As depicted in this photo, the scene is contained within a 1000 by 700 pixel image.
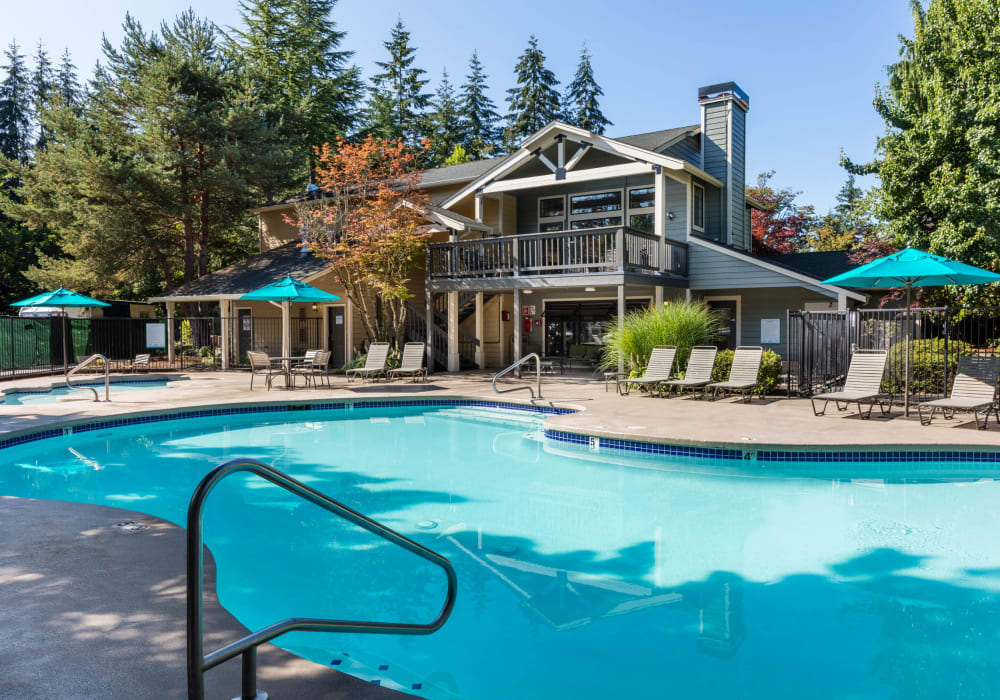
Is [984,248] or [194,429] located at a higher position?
[984,248]

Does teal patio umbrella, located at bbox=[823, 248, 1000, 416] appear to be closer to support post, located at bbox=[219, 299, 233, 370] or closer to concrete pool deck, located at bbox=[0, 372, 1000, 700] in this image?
concrete pool deck, located at bbox=[0, 372, 1000, 700]

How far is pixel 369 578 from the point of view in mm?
4840

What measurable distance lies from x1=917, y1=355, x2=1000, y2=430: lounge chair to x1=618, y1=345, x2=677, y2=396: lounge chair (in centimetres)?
427

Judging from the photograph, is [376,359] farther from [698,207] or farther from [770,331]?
[770,331]

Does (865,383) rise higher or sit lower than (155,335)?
lower

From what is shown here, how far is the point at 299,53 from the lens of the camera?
32938 millimetres

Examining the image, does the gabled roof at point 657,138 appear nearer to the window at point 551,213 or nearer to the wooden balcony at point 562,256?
the window at point 551,213

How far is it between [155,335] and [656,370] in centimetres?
1693

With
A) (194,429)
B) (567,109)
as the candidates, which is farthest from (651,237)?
(567,109)

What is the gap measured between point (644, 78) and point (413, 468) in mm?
20684

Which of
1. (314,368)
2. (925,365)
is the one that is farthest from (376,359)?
(925,365)

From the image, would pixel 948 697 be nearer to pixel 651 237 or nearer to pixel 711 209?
pixel 651 237

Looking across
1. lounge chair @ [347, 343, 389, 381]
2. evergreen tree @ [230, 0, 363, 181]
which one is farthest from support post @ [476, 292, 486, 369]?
evergreen tree @ [230, 0, 363, 181]

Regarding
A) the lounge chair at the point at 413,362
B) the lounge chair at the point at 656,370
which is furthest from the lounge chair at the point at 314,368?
the lounge chair at the point at 656,370
